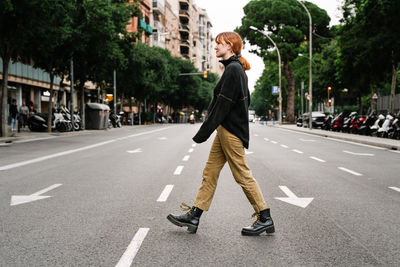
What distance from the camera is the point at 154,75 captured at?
5469cm

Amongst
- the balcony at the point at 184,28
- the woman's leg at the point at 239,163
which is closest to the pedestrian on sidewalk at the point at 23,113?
the woman's leg at the point at 239,163

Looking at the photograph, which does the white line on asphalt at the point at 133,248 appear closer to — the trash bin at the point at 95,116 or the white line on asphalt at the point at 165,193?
the white line on asphalt at the point at 165,193

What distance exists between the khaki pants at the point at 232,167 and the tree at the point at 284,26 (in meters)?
54.8

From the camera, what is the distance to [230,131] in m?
5.44

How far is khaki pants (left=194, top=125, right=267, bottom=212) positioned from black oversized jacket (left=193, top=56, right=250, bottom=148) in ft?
0.29

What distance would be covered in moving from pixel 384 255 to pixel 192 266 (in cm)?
171

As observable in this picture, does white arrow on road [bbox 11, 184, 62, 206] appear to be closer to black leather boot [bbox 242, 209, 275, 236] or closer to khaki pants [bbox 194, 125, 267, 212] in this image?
khaki pants [bbox 194, 125, 267, 212]

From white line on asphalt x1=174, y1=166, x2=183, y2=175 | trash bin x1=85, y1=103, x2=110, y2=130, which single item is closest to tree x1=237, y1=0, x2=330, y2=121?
trash bin x1=85, y1=103, x2=110, y2=130

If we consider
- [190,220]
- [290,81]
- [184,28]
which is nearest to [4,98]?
[190,220]

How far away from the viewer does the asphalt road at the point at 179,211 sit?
468cm

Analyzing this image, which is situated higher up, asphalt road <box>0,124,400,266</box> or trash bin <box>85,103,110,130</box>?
trash bin <box>85,103,110,130</box>

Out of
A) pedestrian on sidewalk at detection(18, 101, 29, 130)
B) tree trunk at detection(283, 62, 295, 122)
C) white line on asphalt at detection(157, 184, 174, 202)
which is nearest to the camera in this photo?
white line on asphalt at detection(157, 184, 174, 202)

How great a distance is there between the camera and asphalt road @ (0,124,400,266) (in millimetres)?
4680

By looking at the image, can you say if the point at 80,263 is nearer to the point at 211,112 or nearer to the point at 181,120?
the point at 211,112
